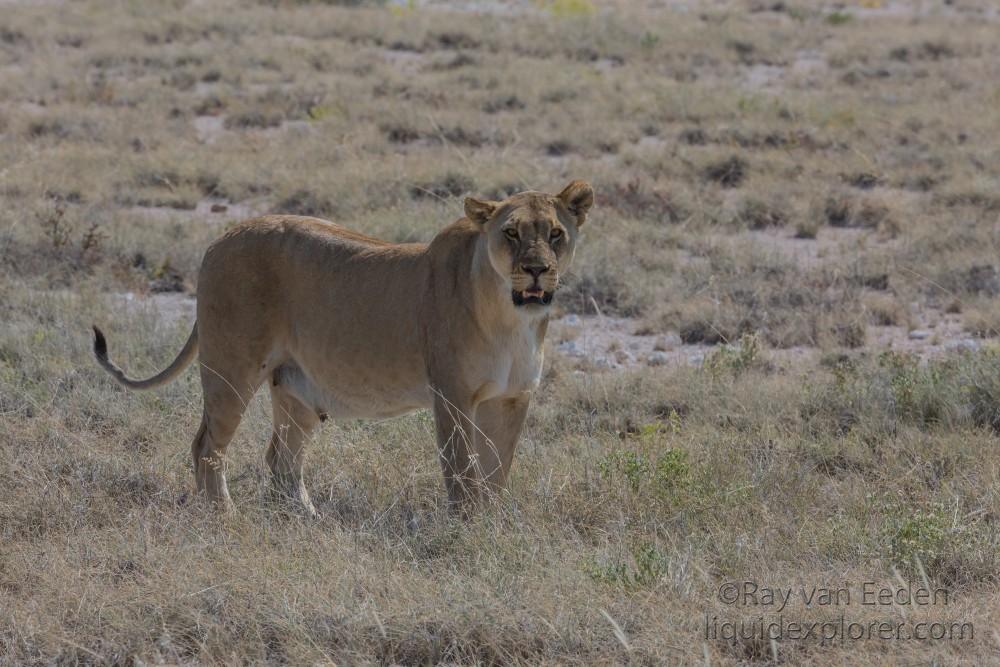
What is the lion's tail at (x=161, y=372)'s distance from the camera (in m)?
6.71

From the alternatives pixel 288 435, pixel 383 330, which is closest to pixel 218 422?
pixel 288 435

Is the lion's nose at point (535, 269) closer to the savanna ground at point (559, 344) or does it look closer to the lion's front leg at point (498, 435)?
the lion's front leg at point (498, 435)

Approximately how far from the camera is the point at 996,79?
18.5 meters

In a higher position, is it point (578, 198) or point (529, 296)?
point (578, 198)

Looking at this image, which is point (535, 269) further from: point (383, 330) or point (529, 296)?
point (383, 330)

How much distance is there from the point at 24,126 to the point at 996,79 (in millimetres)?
12183

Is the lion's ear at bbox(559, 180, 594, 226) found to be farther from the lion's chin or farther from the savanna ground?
the savanna ground

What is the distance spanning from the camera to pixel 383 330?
6.31m

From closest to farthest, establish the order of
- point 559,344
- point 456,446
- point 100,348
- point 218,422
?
point 456,446 → point 218,422 → point 100,348 → point 559,344

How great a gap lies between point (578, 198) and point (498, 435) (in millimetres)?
1097

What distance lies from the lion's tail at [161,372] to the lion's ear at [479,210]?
5.27 ft

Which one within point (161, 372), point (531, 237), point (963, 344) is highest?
point (531, 237)

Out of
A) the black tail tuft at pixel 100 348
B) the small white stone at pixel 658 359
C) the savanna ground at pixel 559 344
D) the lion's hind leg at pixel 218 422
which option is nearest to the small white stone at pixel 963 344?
the savanna ground at pixel 559 344

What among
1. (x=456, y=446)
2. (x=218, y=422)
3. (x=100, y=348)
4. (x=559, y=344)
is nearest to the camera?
(x=456, y=446)
